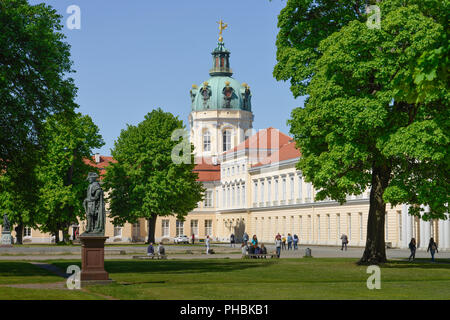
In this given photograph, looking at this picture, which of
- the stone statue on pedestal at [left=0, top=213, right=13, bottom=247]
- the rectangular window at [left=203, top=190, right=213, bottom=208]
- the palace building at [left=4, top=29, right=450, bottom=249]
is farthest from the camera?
the rectangular window at [left=203, top=190, right=213, bottom=208]

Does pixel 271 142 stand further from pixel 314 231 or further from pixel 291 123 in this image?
pixel 291 123

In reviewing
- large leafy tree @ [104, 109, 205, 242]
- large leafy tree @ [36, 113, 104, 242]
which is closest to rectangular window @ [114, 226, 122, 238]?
large leafy tree @ [104, 109, 205, 242]

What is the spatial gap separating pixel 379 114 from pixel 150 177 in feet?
150

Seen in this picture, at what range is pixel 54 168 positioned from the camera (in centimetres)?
6812

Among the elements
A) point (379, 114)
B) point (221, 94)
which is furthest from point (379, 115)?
point (221, 94)

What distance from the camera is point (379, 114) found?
103 ft

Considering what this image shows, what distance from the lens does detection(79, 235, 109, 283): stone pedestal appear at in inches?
911

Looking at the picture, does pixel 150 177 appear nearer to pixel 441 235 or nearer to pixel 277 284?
pixel 441 235

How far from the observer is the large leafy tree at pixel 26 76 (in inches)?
1153

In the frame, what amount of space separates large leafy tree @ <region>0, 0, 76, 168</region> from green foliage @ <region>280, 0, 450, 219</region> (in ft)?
35.8

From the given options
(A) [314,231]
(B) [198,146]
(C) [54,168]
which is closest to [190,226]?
(B) [198,146]

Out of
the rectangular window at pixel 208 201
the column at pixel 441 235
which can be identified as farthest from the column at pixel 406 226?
the rectangular window at pixel 208 201

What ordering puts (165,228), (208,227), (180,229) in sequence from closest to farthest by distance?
1. (165,228)
2. (180,229)
3. (208,227)

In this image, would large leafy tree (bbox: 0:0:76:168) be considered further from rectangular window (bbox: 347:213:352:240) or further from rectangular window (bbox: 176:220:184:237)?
rectangular window (bbox: 176:220:184:237)
